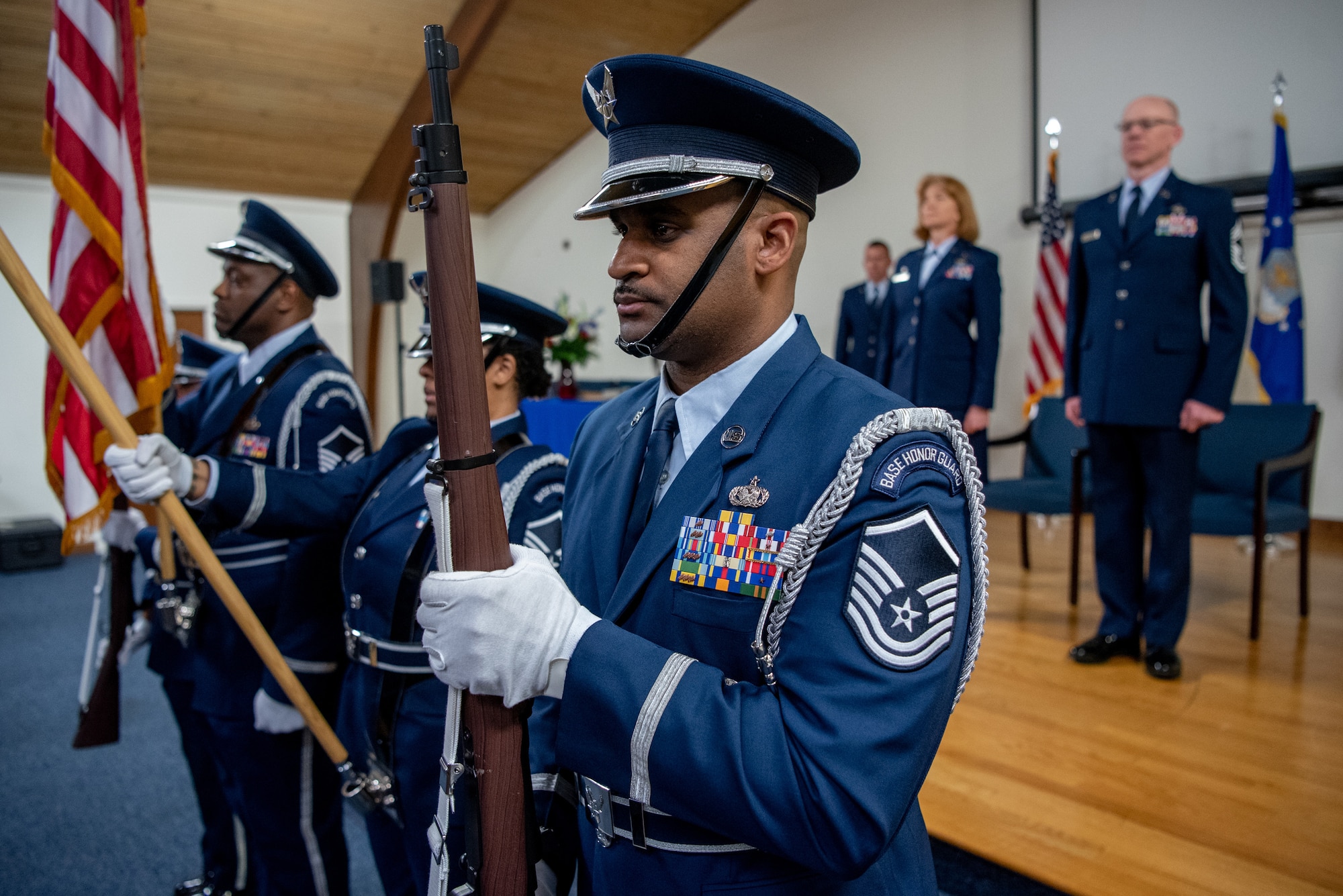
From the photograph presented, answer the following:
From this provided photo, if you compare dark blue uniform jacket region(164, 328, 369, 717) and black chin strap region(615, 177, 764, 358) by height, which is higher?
black chin strap region(615, 177, 764, 358)

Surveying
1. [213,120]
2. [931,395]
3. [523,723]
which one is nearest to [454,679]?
[523,723]

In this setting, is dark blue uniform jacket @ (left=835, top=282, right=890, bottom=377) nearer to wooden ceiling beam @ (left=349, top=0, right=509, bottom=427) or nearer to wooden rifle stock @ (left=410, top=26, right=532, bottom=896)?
wooden ceiling beam @ (left=349, top=0, right=509, bottom=427)

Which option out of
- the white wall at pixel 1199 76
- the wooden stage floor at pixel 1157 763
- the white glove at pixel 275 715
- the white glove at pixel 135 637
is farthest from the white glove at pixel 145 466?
the white wall at pixel 1199 76

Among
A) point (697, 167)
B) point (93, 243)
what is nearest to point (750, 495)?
point (697, 167)

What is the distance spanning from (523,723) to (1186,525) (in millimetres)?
2543

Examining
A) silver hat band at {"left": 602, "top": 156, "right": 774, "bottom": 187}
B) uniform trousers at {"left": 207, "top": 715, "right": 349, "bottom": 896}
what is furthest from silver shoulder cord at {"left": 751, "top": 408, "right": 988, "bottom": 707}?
uniform trousers at {"left": 207, "top": 715, "right": 349, "bottom": 896}

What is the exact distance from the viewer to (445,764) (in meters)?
0.79

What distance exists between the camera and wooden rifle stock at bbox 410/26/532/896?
2.43 feet

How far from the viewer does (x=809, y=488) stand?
73cm

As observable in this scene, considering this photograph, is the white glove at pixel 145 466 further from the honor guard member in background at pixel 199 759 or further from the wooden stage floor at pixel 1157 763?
the wooden stage floor at pixel 1157 763

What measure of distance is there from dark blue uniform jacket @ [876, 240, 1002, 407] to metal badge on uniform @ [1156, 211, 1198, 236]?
0.85 meters

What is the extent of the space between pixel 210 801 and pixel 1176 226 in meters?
3.07

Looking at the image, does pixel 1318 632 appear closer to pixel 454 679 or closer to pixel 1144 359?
pixel 1144 359

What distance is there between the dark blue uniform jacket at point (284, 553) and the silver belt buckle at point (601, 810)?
0.98 meters
